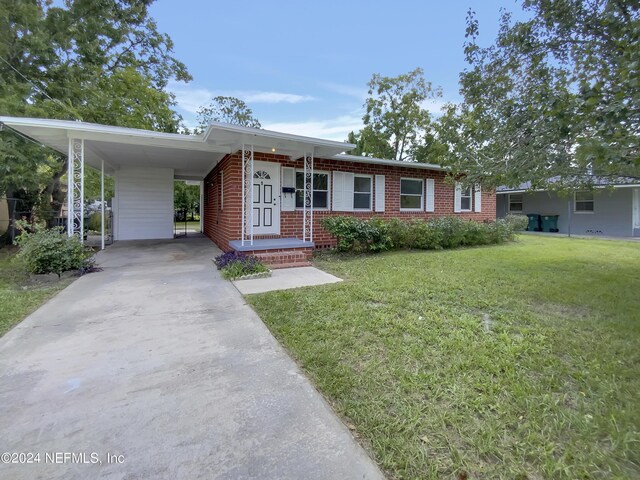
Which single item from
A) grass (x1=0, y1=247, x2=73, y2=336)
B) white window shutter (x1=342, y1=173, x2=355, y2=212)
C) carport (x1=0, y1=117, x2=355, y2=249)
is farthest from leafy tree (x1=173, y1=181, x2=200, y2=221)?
grass (x1=0, y1=247, x2=73, y2=336)

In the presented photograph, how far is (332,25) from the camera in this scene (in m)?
11.6

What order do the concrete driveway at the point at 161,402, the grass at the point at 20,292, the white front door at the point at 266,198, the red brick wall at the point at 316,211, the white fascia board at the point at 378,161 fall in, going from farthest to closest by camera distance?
1. the white fascia board at the point at 378,161
2. the white front door at the point at 266,198
3. the red brick wall at the point at 316,211
4. the grass at the point at 20,292
5. the concrete driveway at the point at 161,402

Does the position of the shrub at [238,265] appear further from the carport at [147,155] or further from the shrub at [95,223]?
the shrub at [95,223]

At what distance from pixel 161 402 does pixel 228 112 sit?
30.8 metres

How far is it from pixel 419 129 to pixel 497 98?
62.5 feet

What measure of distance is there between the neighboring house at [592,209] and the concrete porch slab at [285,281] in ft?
38.9

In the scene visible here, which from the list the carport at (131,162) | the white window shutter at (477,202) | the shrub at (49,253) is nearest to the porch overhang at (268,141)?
the carport at (131,162)

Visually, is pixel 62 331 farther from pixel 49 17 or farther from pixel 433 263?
pixel 49 17

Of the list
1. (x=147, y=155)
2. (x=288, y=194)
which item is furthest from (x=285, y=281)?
(x=147, y=155)

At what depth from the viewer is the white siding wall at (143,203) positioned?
449 inches

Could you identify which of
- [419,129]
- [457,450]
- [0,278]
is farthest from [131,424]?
[419,129]

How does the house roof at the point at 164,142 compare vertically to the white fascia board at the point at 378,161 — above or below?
below

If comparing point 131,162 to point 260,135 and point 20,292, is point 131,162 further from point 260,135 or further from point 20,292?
point 20,292

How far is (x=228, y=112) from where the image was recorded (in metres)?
29.4
